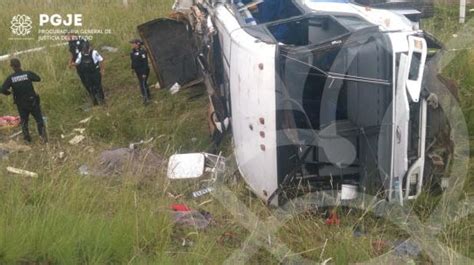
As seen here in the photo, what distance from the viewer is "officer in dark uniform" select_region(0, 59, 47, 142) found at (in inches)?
329

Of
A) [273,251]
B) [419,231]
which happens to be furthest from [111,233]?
[419,231]

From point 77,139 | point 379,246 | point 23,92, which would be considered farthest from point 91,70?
point 379,246

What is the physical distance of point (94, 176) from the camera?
6.35 m

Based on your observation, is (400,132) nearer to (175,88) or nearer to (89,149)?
(89,149)

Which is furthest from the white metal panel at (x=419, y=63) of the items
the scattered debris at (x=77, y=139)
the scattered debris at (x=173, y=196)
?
the scattered debris at (x=77, y=139)

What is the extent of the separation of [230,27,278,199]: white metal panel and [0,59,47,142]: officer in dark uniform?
3.31 m

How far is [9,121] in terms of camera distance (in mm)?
9250

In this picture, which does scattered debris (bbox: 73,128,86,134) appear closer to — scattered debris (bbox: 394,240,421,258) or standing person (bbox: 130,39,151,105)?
standing person (bbox: 130,39,151,105)

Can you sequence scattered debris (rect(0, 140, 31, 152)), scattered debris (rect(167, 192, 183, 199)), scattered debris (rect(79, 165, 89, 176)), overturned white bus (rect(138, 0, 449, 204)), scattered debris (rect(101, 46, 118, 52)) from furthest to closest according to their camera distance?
scattered debris (rect(101, 46, 118, 52))
scattered debris (rect(0, 140, 31, 152))
scattered debris (rect(79, 165, 89, 176))
scattered debris (rect(167, 192, 183, 199))
overturned white bus (rect(138, 0, 449, 204))

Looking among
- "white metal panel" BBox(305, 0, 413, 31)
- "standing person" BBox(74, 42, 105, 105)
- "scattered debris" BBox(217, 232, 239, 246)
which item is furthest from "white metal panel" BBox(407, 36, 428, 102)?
"standing person" BBox(74, 42, 105, 105)

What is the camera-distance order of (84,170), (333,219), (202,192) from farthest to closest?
(84,170)
(202,192)
(333,219)

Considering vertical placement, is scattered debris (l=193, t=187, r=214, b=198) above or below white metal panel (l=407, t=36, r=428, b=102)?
below

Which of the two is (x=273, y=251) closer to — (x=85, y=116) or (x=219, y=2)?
(x=219, y=2)

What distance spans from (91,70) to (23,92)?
1.47 metres
